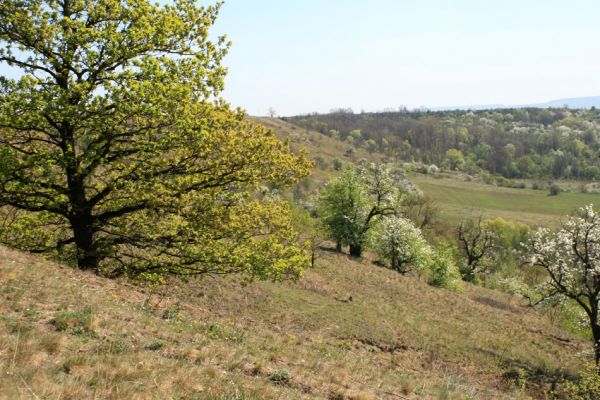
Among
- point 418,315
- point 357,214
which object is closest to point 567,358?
point 418,315

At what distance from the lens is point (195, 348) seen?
10.9 meters

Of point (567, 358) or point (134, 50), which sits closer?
point (134, 50)

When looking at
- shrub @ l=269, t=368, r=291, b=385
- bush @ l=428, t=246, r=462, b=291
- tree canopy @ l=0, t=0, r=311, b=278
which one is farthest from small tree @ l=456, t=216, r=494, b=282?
shrub @ l=269, t=368, r=291, b=385

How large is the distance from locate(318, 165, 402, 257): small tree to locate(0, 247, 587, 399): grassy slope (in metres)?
25.2

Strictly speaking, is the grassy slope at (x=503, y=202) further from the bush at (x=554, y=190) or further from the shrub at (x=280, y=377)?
the shrub at (x=280, y=377)

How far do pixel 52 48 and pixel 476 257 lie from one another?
7375 centimetres

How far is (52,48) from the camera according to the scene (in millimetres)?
13234

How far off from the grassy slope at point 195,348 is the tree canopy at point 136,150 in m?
1.99

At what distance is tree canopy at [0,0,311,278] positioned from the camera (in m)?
12.9

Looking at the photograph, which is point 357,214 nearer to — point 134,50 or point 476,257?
point 476,257

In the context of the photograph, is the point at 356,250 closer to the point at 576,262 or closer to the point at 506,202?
the point at 576,262

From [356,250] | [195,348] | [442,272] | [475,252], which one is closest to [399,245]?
[356,250]

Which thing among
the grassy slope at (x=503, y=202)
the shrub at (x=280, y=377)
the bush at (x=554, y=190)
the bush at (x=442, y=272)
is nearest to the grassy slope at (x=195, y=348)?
the shrub at (x=280, y=377)

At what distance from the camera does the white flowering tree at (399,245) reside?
5606cm
